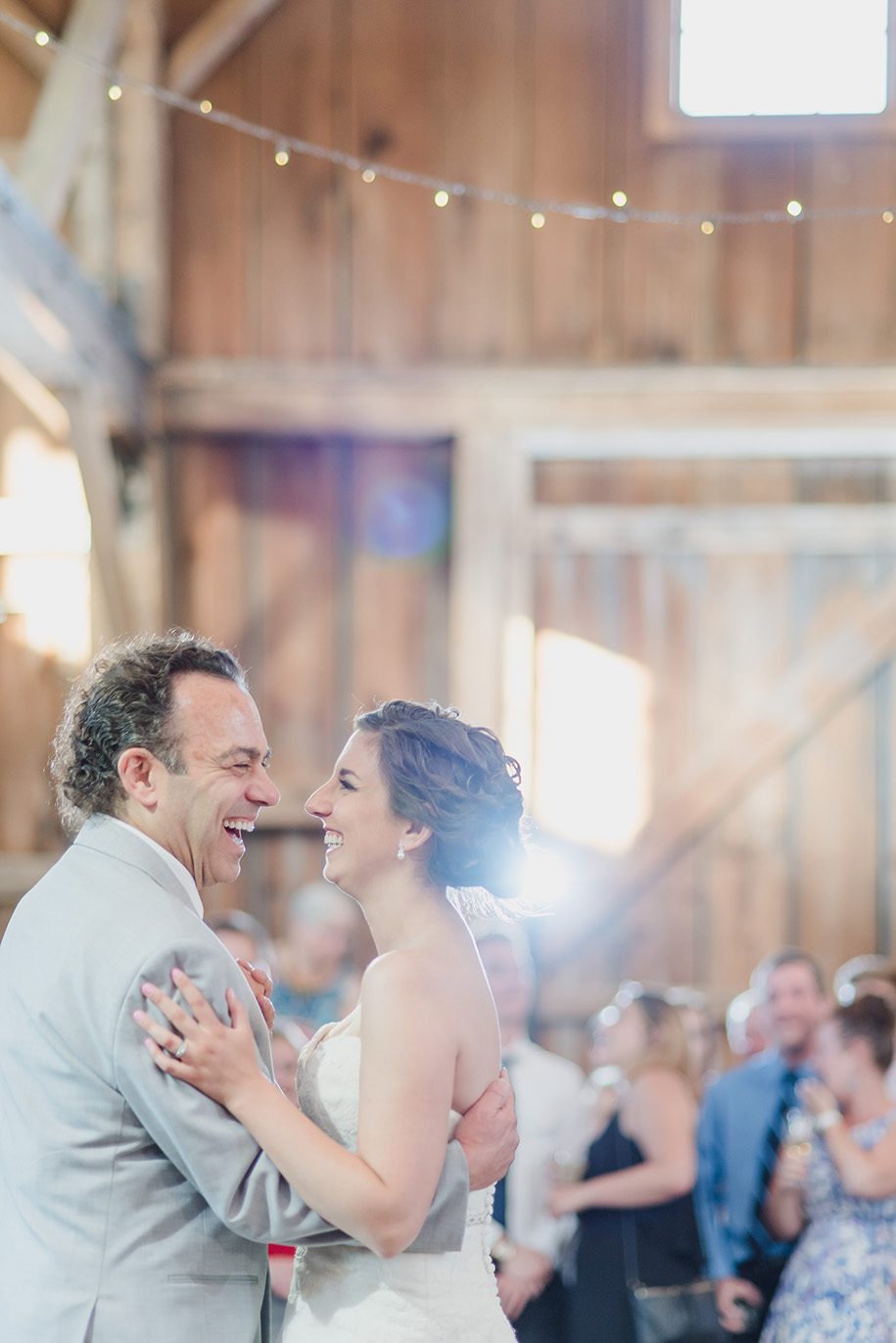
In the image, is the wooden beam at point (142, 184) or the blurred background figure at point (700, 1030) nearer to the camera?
the blurred background figure at point (700, 1030)

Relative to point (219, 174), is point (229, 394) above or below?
below

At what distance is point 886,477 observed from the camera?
5.68 m

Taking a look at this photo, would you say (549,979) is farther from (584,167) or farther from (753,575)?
(584,167)

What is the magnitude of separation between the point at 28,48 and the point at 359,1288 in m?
5.22

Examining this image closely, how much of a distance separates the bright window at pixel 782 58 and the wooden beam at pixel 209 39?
1.81 m

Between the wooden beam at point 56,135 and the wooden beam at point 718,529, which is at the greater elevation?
the wooden beam at point 56,135

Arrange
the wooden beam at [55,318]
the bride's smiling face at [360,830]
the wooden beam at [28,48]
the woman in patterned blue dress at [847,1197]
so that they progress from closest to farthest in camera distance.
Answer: the bride's smiling face at [360,830]
the woman in patterned blue dress at [847,1197]
the wooden beam at [55,318]
the wooden beam at [28,48]

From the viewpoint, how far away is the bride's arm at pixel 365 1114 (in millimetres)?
1646

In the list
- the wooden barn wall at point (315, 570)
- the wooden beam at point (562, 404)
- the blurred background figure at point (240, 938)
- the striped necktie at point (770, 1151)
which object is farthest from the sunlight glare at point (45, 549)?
the striped necktie at point (770, 1151)

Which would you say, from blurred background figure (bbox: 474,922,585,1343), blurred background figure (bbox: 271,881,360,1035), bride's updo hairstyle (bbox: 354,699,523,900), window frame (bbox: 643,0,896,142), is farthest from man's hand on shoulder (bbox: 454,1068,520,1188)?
window frame (bbox: 643,0,896,142)

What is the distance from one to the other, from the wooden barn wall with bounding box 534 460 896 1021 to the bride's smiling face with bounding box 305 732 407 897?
12.5 ft

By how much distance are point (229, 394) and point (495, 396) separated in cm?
111

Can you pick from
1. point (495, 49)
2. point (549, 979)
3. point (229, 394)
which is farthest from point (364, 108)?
point (549, 979)

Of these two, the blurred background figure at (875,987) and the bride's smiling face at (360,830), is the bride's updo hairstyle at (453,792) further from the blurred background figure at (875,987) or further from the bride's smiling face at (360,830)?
the blurred background figure at (875,987)
